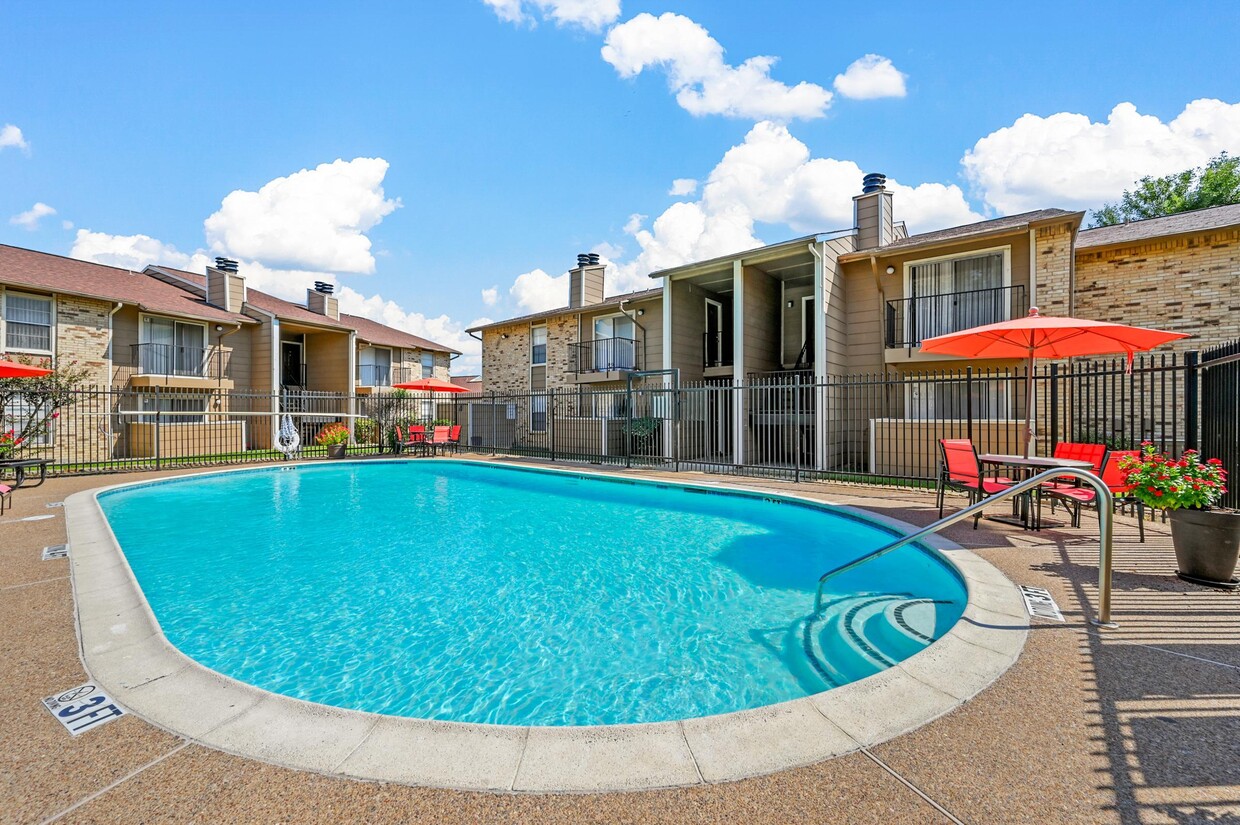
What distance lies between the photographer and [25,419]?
1446 cm

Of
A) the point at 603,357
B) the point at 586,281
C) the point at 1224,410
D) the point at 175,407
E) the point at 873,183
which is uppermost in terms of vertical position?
the point at 873,183

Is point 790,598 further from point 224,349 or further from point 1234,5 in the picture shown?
point 224,349

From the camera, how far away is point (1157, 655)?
9.44ft

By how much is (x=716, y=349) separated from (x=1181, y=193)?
24935 mm

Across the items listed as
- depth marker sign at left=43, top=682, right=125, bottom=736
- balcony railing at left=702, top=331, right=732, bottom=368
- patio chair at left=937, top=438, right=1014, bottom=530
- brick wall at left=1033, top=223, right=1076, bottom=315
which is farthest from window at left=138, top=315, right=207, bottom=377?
brick wall at left=1033, top=223, right=1076, bottom=315

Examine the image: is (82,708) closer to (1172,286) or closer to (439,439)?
(439,439)

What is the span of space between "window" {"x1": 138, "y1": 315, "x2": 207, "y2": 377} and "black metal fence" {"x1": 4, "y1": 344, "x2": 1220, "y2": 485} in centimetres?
85

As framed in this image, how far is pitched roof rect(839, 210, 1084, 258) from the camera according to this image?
36.6 ft

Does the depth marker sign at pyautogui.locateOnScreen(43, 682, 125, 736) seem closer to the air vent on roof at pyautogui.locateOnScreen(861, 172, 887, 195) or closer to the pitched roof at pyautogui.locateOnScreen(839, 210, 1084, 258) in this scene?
the pitched roof at pyautogui.locateOnScreen(839, 210, 1084, 258)

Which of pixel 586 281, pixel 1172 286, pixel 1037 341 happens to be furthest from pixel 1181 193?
pixel 586 281

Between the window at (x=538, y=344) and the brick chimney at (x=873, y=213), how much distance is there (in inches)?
471

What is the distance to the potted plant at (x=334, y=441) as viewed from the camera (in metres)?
16.2

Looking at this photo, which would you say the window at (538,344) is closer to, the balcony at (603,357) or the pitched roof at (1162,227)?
the balcony at (603,357)

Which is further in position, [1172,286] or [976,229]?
[976,229]
